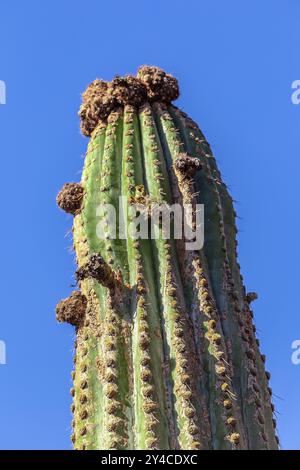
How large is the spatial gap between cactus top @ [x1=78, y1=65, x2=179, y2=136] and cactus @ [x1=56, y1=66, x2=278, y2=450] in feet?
0.13

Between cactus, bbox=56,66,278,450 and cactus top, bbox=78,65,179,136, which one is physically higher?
cactus top, bbox=78,65,179,136

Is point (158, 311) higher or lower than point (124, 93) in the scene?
lower

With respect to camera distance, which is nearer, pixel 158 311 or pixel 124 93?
pixel 158 311

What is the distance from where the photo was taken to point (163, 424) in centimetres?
718

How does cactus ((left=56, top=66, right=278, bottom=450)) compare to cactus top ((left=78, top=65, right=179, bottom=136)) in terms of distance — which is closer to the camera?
cactus ((left=56, top=66, right=278, bottom=450))

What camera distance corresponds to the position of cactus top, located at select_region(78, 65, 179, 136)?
983 cm

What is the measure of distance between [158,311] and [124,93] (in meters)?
2.88

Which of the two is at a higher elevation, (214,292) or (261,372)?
(214,292)

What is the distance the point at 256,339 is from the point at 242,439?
1337 mm

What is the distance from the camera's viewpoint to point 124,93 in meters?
9.84
